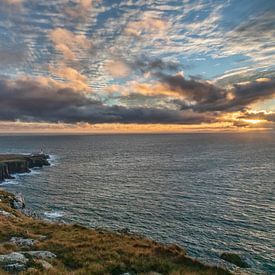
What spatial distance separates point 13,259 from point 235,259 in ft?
93.8

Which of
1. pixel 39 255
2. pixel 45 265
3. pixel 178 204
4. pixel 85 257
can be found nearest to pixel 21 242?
pixel 39 255

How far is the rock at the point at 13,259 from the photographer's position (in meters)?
21.5

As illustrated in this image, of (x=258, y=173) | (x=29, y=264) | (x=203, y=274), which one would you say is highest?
(x=29, y=264)

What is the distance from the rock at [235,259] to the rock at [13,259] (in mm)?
26781

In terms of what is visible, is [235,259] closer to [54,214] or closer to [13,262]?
[13,262]

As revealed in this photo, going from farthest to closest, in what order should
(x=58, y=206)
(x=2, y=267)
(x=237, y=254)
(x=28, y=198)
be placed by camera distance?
(x=28, y=198) → (x=58, y=206) → (x=237, y=254) → (x=2, y=267)

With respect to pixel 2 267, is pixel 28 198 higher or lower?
lower

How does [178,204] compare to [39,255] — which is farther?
[178,204]

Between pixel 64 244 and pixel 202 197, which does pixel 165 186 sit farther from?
pixel 64 244

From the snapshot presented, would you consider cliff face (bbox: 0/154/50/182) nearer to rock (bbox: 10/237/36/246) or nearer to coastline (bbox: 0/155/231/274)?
coastline (bbox: 0/155/231/274)

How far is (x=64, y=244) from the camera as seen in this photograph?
3064 cm

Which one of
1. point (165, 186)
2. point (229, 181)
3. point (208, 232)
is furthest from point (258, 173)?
point (208, 232)

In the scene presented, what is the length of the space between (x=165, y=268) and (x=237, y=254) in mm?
21078

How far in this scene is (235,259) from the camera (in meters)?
39.1
